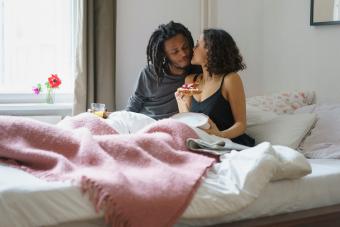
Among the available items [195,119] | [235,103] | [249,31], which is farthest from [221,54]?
[249,31]

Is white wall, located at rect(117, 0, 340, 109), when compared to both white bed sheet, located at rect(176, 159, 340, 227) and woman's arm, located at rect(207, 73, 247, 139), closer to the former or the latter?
woman's arm, located at rect(207, 73, 247, 139)

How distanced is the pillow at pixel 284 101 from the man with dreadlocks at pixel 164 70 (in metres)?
0.39

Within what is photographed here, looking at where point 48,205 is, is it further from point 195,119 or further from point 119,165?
point 195,119

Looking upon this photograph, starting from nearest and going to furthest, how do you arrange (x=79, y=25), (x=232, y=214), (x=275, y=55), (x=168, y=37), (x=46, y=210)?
(x=46, y=210) → (x=232, y=214) → (x=168, y=37) → (x=79, y=25) → (x=275, y=55)

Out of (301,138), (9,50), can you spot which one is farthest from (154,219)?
(9,50)

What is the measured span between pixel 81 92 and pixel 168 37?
2.58ft

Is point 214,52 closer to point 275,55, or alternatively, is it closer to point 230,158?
point 230,158

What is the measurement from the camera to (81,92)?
10.0 feet

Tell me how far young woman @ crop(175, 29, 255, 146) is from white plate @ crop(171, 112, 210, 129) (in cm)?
3

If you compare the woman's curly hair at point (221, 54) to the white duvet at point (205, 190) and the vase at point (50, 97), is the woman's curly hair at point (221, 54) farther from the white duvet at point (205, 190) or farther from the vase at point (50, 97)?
the vase at point (50, 97)

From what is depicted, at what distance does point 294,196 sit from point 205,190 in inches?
15.5

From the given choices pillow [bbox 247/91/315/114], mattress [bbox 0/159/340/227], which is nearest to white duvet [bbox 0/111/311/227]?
mattress [bbox 0/159/340/227]

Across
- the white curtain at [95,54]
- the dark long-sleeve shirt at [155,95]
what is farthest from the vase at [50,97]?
the dark long-sleeve shirt at [155,95]

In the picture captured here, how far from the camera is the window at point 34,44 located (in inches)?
125
